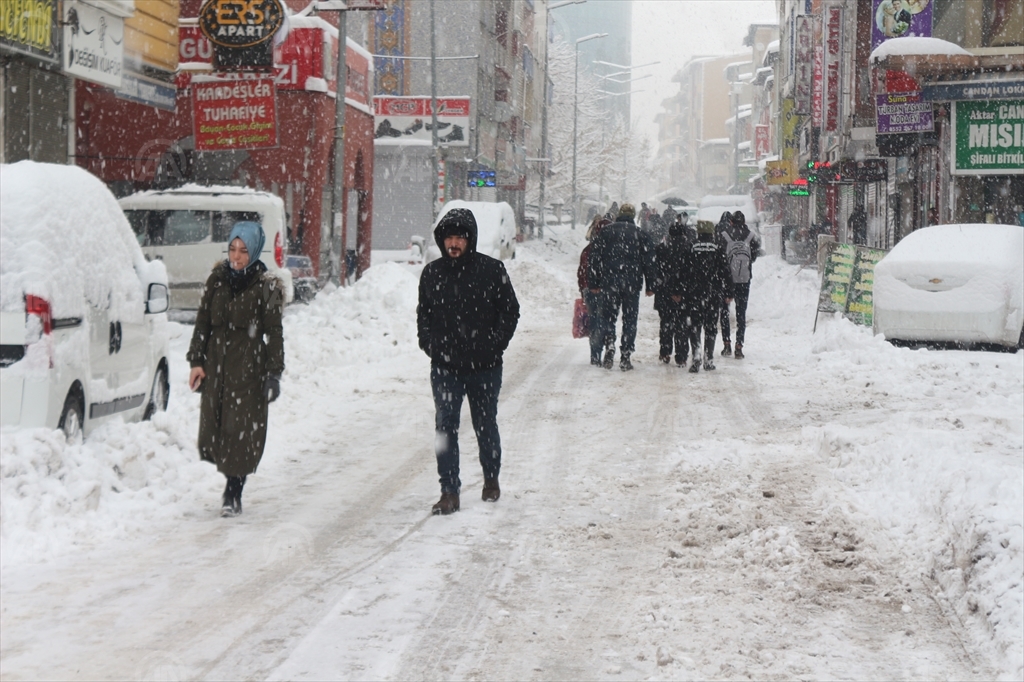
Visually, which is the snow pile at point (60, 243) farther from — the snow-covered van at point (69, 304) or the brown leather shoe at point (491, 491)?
the brown leather shoe at point (491, 491)

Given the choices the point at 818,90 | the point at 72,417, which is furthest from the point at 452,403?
the point at 818,90

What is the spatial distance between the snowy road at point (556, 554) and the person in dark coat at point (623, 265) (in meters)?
3.15

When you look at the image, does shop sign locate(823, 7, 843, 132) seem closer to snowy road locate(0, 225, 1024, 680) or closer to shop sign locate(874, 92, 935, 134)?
shop sign locate(874, 92, 935, 134)

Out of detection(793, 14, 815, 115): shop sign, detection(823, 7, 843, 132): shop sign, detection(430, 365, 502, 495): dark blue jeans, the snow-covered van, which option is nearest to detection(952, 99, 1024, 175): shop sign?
detection(823, 7, 843, 132): shop sign

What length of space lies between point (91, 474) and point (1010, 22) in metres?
24.8

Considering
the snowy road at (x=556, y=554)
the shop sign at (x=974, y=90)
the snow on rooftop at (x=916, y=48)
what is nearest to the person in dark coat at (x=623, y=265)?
the snowy road at (x=556, y=554)

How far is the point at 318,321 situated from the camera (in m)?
18.5

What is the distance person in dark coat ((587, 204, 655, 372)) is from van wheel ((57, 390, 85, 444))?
7.74m

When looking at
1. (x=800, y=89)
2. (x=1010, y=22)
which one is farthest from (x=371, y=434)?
(x=800, y=89)

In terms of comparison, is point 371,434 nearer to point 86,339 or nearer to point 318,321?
point 86,339

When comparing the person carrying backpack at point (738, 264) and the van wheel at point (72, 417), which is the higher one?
the person carrying backpack at point (738, 264)

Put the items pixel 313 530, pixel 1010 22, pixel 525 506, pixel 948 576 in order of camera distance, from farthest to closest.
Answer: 1. pixel 1010 22
2. pixel 525 506
3. pixel 313 530
4. pixel 948 576

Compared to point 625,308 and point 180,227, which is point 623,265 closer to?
point 625,308

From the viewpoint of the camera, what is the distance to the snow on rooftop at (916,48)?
23.2 m
